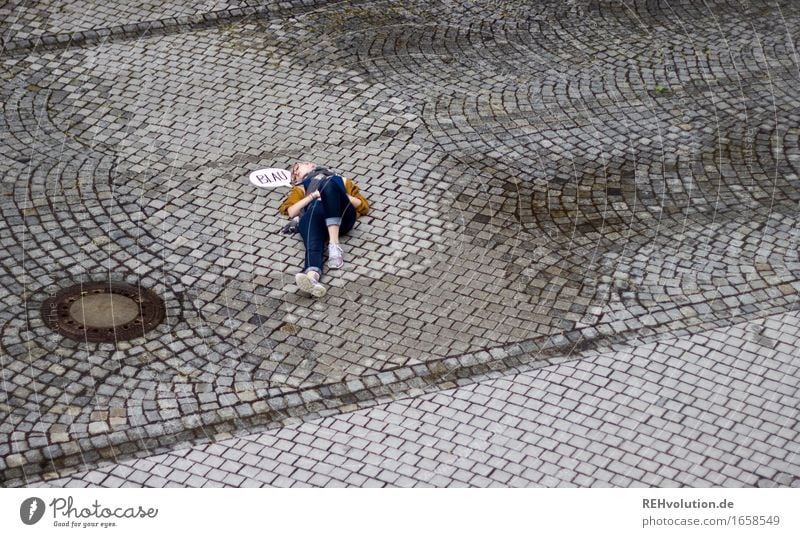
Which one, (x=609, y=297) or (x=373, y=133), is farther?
(x=373, y=133)

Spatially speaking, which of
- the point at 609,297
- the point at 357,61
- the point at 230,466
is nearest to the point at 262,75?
the point at 357,61

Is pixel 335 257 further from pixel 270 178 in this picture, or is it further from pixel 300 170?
pixel 270 178

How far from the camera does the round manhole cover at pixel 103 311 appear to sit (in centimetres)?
1055

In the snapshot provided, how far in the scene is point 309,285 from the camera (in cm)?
1098

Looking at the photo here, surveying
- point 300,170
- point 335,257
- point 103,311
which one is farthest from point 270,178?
point 103,311

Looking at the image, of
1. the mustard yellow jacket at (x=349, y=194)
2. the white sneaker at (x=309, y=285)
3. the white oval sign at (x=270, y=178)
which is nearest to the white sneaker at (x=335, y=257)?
the white sneaker at (x=309, y=285)

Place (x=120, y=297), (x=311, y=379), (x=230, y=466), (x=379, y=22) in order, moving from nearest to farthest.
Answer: (x=230, y=466)
(x=311, y=379)
(x=120, y=297)
(x=379, y=22)

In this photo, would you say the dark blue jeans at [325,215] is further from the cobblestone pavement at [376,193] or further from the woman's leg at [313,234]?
the cobblestone pavement at [376,193]

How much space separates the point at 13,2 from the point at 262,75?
12.5ft

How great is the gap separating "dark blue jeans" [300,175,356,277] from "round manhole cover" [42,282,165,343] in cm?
149

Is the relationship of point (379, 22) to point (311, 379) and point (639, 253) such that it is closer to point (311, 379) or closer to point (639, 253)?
point (639, 253)

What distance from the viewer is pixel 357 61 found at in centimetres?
1495

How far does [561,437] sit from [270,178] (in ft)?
14.8

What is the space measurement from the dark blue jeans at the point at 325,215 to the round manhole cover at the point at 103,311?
1.49 meters
